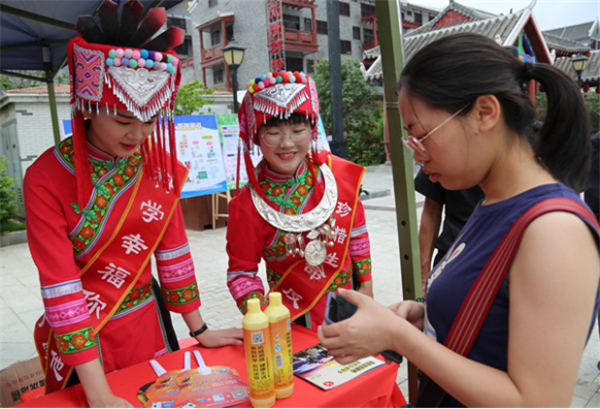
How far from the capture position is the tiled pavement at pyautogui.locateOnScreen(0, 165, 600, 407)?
9.82ft

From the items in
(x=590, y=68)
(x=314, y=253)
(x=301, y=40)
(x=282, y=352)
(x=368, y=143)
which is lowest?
(x=282, y=352)

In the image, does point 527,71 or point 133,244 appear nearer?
point 527,71

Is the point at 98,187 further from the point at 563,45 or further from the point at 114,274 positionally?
the point at 563,45

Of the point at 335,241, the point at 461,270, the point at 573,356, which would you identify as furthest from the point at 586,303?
the point at 335,241

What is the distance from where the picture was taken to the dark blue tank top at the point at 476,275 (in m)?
0.85

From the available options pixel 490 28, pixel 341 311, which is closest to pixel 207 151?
pixel 341 311

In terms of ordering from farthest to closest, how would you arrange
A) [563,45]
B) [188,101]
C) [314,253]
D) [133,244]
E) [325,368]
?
[563,45], [188,101], [314,253], [133,244], [325,368]

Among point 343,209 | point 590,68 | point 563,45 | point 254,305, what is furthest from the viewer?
point 563,45

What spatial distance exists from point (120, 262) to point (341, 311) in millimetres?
846

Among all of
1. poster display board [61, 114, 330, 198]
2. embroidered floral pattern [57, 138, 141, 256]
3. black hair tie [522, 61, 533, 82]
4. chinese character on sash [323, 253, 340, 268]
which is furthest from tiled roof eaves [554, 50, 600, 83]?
embroidered floral pattern [57, 138, 141, 256]

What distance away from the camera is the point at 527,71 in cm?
96

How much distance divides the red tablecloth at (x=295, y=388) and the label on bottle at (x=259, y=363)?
84 millimetres

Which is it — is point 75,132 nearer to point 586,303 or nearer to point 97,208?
point 97,208

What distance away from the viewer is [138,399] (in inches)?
50.2
